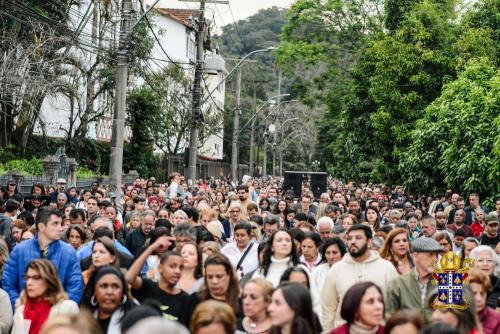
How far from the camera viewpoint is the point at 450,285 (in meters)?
7.08

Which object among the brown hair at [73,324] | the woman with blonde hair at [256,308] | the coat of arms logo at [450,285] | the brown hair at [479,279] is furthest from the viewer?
the brown hair at [479,279]

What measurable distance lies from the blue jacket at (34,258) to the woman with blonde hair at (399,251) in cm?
320

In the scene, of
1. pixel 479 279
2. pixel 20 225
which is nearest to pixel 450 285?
pixel 479 279

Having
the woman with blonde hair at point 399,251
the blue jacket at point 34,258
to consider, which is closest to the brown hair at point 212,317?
the blue jacket at point 34,258

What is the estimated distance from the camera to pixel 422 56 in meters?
36.7

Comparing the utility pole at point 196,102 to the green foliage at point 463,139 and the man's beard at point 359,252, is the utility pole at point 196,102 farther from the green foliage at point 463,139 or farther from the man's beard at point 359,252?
the man's beard at point 359,252

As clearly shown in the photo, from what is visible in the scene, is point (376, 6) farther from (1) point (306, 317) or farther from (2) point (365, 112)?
(1) point (306, 317)

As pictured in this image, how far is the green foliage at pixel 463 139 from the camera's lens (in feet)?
82.8

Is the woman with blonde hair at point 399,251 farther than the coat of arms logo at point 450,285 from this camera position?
Yes

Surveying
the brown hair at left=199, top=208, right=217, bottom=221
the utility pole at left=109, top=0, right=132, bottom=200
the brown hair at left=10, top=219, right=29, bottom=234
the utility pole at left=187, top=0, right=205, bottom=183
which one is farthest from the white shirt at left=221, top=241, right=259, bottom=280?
the utility pole at left=187, top=0, right=205, bottom=183

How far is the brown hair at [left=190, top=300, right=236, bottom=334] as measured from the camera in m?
5.70

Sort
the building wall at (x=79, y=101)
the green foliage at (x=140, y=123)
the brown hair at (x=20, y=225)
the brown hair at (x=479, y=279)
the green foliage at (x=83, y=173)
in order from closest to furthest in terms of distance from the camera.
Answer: the brown hair at (x=479, y=279) → the brown hair at (x=20, y=225) → the green foliage at (x=83, y=173) → the building wall at (x=79, y=101) → the green foliage at (x=140, y=123)

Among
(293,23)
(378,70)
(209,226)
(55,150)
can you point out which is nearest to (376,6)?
(293,23)

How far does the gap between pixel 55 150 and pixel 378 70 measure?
46.6 feet
